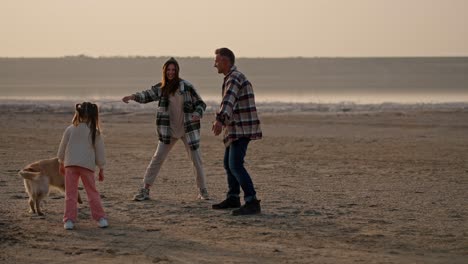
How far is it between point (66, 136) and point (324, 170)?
18.8ft

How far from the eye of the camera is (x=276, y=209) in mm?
9438

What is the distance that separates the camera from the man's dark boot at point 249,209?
9.02 meters

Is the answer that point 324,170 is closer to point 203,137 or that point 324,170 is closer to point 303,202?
point 303,202

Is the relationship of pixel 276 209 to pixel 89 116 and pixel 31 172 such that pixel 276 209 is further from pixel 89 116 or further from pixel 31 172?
pixel 31 172

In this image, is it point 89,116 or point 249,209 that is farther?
point 249,209

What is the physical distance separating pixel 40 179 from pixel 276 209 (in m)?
2.72

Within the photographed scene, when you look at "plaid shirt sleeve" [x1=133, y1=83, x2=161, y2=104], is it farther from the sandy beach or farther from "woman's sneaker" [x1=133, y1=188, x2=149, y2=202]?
the sandy beach

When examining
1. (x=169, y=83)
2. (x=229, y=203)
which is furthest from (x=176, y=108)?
(x=229, y=203)

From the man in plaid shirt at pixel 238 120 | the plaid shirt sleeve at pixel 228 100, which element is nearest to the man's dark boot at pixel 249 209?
the man in plaid shirt at pixel 238 120

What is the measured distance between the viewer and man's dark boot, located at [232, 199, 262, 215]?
902 centimetres

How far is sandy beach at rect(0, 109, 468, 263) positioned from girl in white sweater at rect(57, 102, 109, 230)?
183mm

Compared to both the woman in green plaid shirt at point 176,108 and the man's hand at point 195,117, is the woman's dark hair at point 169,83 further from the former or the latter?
the man's hand at point 195,117

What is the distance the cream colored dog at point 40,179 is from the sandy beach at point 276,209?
0.71 ft

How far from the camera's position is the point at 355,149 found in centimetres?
1631
